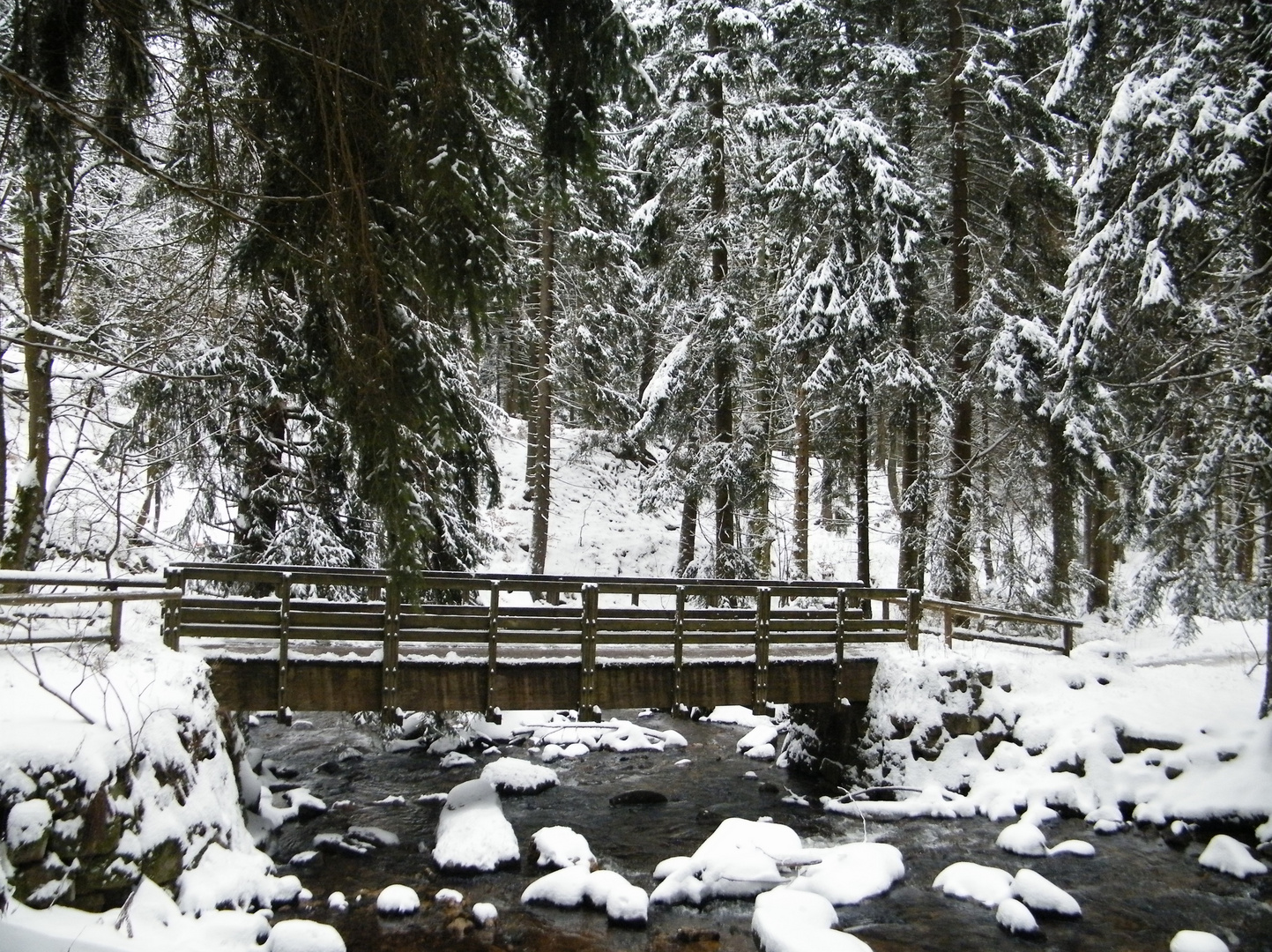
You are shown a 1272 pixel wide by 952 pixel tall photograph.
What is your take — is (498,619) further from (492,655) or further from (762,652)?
(762,652)

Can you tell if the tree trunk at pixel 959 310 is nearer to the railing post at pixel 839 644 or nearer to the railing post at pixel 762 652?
the railing post at pixel 839 644

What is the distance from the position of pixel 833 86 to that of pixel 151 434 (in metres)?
15.8

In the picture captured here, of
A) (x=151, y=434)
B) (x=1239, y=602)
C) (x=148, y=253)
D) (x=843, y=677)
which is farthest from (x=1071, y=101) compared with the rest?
(x=151, y=434)

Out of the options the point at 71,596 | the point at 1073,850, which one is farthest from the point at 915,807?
the point at 71,596

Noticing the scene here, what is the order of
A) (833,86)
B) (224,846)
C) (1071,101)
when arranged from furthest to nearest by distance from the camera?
(833,86) < (1071,101) < (224,846)

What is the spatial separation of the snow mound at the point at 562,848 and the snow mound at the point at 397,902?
1.69 meters

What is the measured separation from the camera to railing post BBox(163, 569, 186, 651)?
9.88m

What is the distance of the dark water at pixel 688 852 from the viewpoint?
8148 mm

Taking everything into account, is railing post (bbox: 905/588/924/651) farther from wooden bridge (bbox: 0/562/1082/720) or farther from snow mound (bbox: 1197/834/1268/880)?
snow mound (bbox: 1197/834/1268/880)

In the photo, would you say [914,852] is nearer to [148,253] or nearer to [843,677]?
[843,677]

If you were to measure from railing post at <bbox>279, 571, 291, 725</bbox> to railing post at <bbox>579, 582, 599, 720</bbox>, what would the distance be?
358cm

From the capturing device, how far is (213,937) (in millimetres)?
7066

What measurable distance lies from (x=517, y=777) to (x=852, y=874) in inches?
207

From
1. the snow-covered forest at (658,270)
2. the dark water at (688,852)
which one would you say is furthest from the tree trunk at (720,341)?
the dark water at (688,852)
